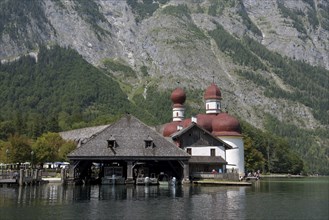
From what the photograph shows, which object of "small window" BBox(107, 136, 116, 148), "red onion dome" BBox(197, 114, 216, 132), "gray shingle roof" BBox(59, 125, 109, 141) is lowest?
"small window" BBox(107, 136, 116, 148)

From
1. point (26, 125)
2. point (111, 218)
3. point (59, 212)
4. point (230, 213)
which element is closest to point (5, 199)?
point (59, 212)

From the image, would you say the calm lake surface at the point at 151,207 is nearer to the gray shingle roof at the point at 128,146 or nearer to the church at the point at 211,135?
the gray shingle roof at the point at 128,146

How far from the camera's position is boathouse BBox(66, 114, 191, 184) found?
75.8 m

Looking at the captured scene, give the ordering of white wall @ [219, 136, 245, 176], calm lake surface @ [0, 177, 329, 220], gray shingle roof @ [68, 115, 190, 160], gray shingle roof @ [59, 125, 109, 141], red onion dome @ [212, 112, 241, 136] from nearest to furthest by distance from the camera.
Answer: calm lake surface @ [0, 177, 329, 220] < gray shingle roof @ [68, 115, 190, 160] < white wall @ [219, 136, 245, 176] < red onion dome @ [212, 112, 241, 136] < gray shingle roof @ [59, 125, 109, 141]

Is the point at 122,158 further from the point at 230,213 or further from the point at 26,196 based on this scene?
the point at 230,213

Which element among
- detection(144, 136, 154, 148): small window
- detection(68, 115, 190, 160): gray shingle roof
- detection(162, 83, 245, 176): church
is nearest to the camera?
detection(68, 115, 190, 160): gray shingle roof

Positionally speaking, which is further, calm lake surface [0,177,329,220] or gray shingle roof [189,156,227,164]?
gray shingle roof [189,156,227,164]

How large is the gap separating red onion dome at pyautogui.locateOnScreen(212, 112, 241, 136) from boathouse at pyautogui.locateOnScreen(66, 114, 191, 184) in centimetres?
2344

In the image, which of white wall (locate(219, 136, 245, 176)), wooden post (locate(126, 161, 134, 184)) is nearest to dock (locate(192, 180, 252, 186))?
wooden post (locate(126, 161, 134, 184))

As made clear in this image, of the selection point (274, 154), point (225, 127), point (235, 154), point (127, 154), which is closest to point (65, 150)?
point (127, 154)

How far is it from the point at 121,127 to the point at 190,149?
15858 mm

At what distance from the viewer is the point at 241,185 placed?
80375mm

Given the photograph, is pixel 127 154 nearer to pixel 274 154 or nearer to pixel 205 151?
pixel 205 151

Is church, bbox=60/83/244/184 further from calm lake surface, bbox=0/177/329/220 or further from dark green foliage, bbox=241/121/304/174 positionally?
dark green foliage, bbox=241/121/304/174
